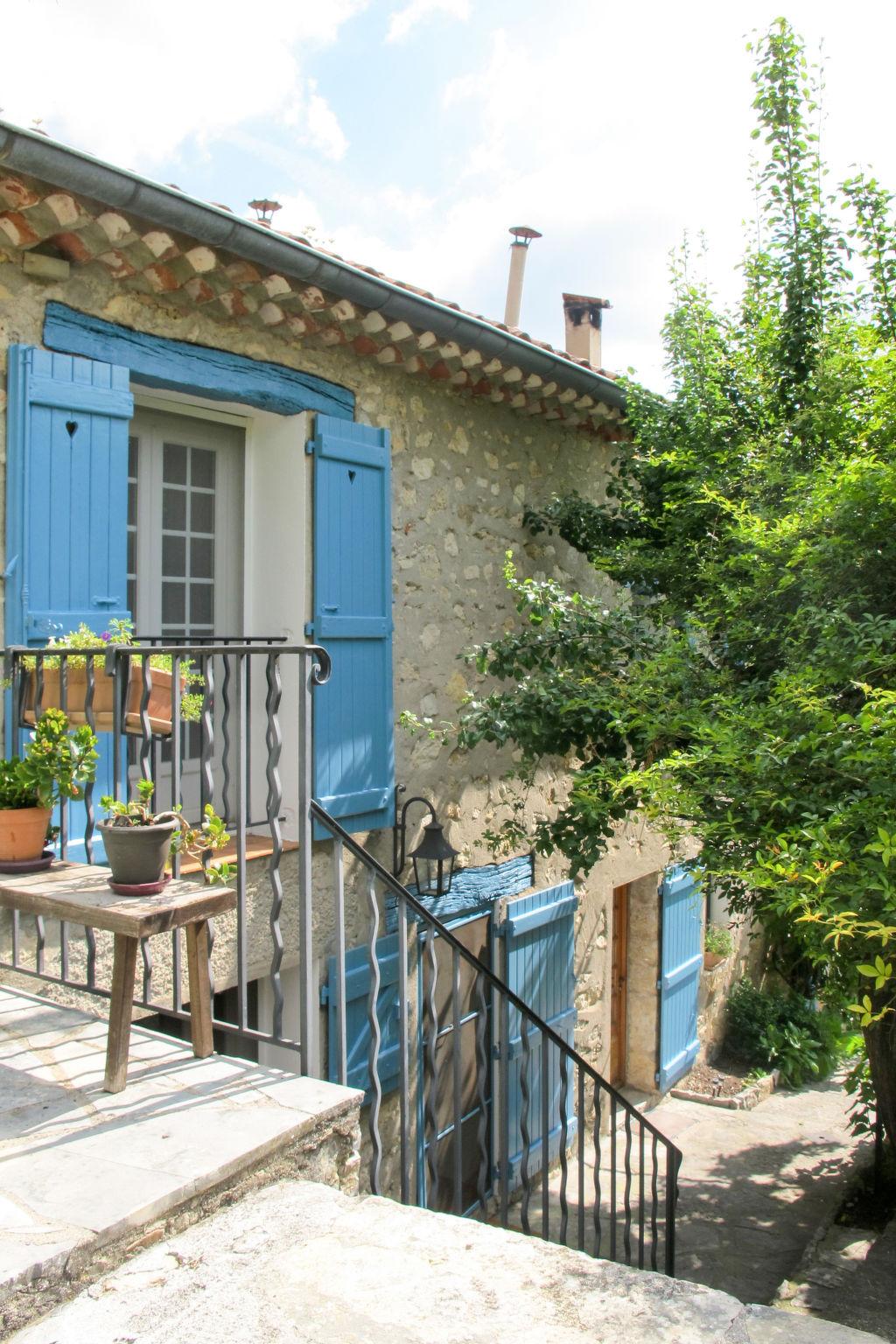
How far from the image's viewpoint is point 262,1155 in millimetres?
2143

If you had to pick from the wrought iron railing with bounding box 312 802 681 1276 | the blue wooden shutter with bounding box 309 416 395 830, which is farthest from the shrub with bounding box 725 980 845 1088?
the blue wooden shutter with bounding box 309 416 395 830

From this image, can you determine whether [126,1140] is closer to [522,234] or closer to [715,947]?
[715,947]

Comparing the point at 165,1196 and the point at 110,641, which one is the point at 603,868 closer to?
the point at 110,641

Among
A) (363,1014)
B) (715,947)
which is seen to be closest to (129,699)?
(363,1014)

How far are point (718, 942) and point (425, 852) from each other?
5052 mm

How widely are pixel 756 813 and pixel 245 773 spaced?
1850mm

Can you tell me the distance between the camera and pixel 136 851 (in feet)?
8.00

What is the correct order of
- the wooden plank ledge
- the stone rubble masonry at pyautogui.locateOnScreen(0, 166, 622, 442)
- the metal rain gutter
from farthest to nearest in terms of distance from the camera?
the stone rubble masonry at pyautogui.locateOnScreen(0, 166, 622, 442) → the metal rain gutter → the wooden plank ledge

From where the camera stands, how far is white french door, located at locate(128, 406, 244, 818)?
4.40 meters

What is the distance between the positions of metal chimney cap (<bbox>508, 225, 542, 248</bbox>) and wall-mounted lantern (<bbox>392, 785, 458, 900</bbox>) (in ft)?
22.9

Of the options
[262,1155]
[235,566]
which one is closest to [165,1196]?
[262,1155]

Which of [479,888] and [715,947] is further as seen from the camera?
[715,947]

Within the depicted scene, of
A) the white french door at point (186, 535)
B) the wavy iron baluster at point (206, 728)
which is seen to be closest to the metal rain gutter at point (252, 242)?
the white french door at point (186, 535)

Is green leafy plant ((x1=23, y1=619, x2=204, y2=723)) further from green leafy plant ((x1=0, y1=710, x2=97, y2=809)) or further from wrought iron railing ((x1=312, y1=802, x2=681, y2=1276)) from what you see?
wrought iron railing ((x1=312, y1=802, x2=681, y2=1276))
